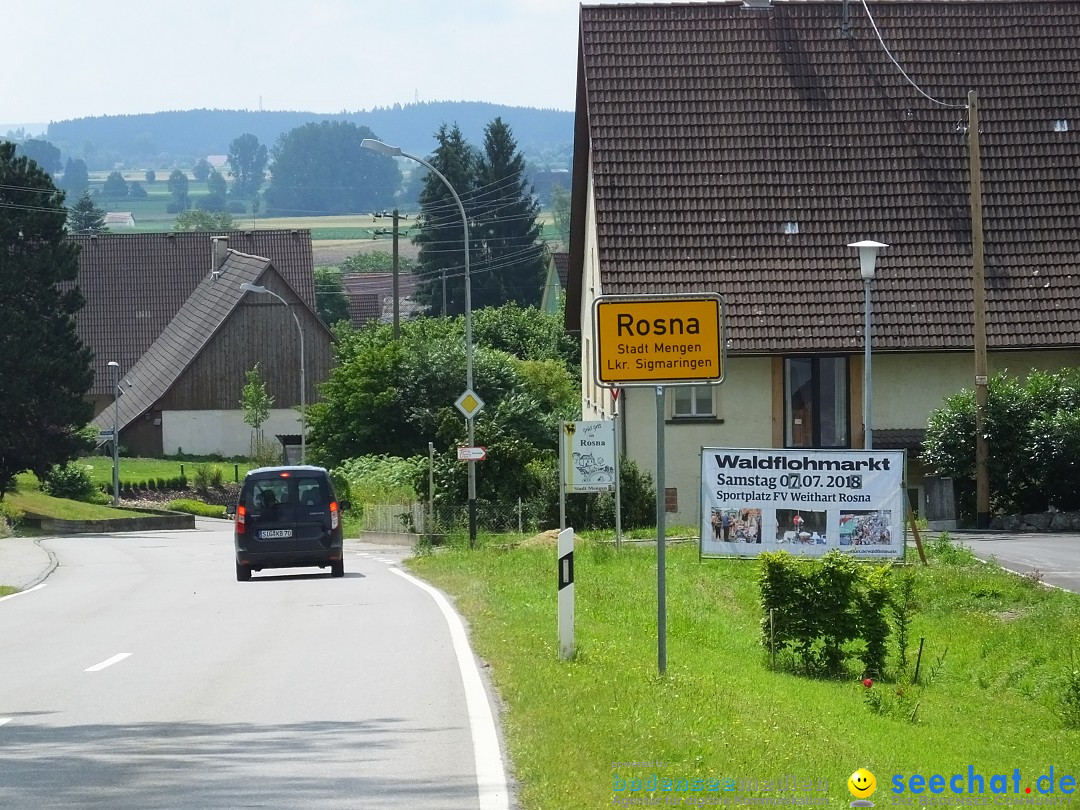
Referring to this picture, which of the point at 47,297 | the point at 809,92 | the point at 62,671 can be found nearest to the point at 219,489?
the point at 47,297

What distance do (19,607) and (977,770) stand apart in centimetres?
1464

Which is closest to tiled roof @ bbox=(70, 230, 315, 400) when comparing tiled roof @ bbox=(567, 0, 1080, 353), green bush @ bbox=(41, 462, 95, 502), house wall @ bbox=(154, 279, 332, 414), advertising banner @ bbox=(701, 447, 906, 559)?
house wall @ bbox=(154, 279, 332, 414)

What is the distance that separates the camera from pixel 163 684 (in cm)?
1225

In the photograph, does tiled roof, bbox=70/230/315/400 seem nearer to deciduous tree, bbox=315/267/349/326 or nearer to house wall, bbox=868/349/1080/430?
deciduous tree, bbox=315/267/349/326

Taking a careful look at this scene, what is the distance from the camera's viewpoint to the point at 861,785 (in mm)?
8031

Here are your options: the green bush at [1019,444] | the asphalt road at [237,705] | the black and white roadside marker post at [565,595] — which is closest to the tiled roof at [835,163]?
the green bush at [1019,444]

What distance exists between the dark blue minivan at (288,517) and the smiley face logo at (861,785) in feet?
58.0

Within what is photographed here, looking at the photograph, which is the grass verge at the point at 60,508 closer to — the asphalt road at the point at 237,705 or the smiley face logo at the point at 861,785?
the asphalt road at the point at 237,705

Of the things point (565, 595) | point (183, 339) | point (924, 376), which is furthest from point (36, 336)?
point (565, 595)

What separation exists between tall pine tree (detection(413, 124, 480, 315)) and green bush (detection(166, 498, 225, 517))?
47.1 meters

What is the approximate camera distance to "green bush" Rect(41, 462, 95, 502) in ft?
223

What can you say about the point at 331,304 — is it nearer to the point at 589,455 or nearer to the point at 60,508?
the point at 60,508

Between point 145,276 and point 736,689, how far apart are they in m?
84.4

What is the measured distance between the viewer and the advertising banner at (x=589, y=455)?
2702cm
